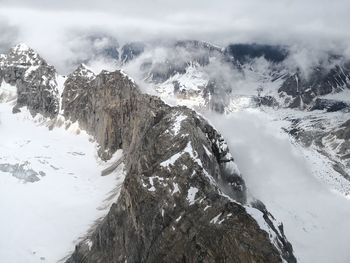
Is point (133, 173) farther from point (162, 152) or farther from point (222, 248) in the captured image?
point (222, 248)

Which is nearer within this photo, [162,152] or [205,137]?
[162,152]

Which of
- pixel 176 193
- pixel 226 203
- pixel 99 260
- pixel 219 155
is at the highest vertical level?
pixel 226 203

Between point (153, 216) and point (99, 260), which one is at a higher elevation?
point (153, 216)

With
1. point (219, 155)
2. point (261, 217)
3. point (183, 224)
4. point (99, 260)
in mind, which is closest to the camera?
point (261, 217)

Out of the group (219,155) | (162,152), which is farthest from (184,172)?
(219,155)

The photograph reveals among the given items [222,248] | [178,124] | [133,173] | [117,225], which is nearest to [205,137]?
[178,124]

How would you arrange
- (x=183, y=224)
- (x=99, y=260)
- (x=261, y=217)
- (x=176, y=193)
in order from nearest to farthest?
(x=261, y=217) → (x=183, y=224) → (x=176, y=193) → (x=99, y=260)

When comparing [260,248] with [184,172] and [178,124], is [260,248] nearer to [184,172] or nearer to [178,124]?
[184,172]
